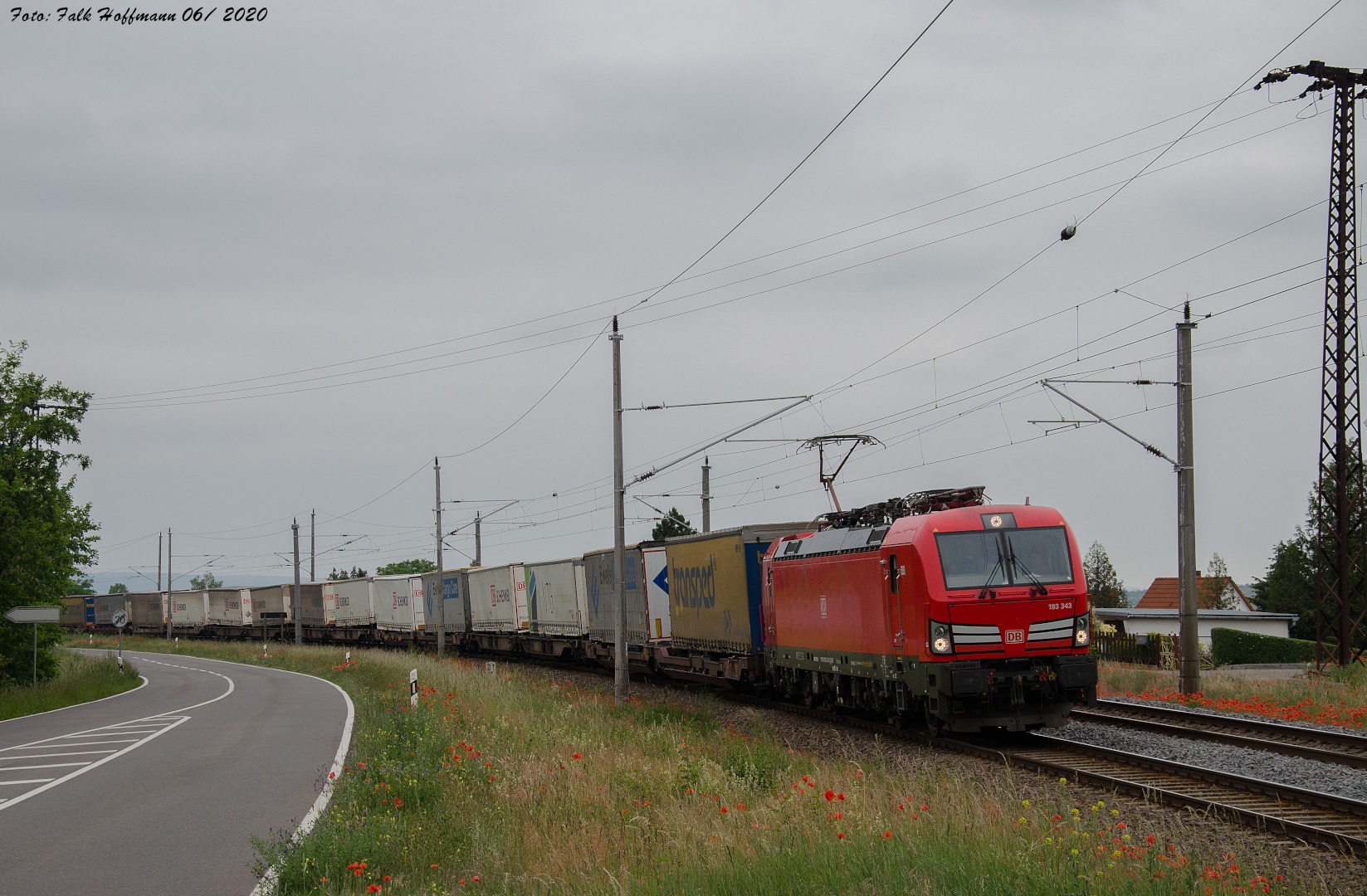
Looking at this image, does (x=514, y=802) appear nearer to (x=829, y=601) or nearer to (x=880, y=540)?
(x=880, y=540)

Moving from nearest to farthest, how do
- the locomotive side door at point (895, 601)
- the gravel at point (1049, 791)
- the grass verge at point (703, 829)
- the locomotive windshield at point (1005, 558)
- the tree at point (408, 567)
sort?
the grass verge at point (703, 829) < the gravel at point (1049, 791) < the locomotive windshield at point (1005, 558) < the locomotive side door at point (895, 601) < the tree at point (408, 567)

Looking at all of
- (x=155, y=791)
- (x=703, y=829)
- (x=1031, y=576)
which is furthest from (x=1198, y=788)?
(x=155, y=791)

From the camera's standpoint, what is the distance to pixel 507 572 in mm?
43031

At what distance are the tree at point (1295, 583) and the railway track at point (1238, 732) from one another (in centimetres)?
6388

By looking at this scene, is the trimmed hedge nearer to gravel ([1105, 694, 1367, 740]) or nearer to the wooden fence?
the wooden fence

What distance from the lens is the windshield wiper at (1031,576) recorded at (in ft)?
48.5

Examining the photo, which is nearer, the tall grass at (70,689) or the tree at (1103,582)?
the tall grass at (70,689)

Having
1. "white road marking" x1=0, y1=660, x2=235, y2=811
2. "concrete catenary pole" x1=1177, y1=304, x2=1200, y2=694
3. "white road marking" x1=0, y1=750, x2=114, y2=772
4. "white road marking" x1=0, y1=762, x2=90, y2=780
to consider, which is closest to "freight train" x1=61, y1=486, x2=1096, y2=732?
"concrete catenary pole" x1=1177, y1=304, x2=1200, y2=694

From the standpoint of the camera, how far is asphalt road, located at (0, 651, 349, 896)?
912cm

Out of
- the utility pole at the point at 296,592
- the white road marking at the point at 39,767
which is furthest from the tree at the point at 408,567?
the white road marking at the point at 39,767

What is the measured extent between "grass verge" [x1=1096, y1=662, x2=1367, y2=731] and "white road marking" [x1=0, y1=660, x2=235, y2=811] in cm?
1761

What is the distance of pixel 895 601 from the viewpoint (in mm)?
15680

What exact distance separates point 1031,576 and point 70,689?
28.6 metres

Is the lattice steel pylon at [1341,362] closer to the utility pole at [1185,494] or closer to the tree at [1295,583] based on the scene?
the utility pole at [1185,494]
